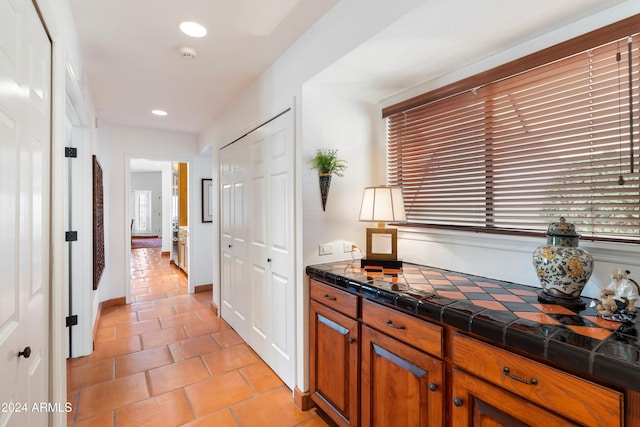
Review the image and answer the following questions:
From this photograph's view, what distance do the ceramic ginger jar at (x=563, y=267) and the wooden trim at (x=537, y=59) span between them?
2.64 feet

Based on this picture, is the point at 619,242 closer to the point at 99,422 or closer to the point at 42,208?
the point at 42,208

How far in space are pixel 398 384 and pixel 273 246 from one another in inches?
55.2

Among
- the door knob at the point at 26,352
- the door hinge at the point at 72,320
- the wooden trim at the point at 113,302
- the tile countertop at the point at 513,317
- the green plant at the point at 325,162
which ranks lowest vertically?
the wooden trim at the point at 113,302

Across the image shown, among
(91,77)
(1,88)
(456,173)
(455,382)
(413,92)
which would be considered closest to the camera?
(1,88)

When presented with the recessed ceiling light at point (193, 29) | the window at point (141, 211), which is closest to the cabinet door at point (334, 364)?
the recessed ceiling light at point (193, 29)

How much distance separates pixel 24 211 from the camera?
1154 millimetres

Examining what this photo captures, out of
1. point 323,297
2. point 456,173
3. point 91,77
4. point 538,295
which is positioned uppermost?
point 91,77

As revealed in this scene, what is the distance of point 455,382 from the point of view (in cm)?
122

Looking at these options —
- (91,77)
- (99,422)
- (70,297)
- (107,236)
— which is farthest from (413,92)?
(107,236)

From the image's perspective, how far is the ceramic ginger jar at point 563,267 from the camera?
4.19ft

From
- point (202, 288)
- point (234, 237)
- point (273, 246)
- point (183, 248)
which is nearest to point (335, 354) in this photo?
point (273, 246)

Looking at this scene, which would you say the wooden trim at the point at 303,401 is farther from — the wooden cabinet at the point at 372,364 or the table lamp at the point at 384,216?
the table lamp at the point at 384,216

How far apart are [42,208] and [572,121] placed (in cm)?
247

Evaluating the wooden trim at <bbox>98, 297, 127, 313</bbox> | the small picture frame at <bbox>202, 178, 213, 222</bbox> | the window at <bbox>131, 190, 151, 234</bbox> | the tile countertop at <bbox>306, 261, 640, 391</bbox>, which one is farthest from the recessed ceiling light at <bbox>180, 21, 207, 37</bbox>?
the window at <bbox>131, 190, 151, 234</bbox>
